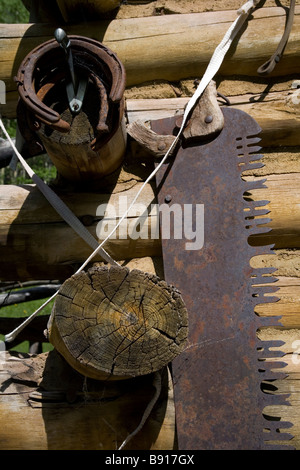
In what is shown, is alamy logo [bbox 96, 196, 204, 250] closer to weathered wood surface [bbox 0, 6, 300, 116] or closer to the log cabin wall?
the log cabin wall

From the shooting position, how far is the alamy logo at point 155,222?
2473 mm

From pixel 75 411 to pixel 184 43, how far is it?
2.04 meters

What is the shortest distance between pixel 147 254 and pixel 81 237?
0.34 meters

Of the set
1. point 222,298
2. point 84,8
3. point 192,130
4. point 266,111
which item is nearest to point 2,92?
point 84,8

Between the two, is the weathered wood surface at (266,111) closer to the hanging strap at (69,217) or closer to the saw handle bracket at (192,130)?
the saw handle bracket at (192,130)

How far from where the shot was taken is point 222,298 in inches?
92.2

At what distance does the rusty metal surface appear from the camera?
2.25m

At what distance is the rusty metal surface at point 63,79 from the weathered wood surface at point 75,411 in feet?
3.43

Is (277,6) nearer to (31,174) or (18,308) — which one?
(31,174)

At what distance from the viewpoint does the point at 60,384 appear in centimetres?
229

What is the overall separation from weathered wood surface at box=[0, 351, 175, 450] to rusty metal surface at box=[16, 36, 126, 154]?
105cm

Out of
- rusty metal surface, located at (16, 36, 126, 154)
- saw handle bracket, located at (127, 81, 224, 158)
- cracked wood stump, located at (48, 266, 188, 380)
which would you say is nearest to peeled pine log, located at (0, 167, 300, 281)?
saw handle bracket, located at (127, 81, 224, 158)

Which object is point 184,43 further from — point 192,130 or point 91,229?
point 91,229
